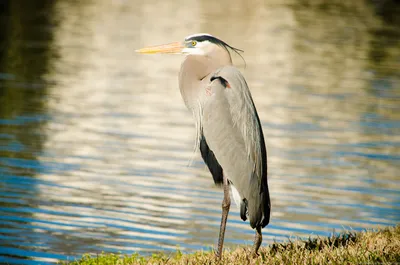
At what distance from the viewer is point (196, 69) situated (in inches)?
288

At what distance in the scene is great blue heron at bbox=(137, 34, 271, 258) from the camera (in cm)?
699

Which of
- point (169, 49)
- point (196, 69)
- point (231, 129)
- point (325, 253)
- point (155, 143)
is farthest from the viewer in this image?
point (155, 143)

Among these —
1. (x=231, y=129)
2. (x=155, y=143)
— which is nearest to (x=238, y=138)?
(x=231, y=129)

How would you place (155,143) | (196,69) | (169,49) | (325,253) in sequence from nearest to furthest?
Result: (325,253) → (196,69) → (169,49) → (155,143)

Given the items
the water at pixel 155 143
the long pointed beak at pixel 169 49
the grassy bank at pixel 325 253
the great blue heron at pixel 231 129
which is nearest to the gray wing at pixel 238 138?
the great blue heron at pixel 231 129

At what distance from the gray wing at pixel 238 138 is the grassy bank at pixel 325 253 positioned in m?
0.33

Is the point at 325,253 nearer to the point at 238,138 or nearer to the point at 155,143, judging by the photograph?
the point at 238,138

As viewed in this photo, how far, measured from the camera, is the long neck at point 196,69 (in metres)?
7.27

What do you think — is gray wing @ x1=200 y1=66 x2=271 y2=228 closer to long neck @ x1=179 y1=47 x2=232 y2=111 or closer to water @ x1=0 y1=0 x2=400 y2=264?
long neck @ x1=179 y1=47 x2=232 y2=111

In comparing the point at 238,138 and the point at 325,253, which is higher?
the point at 238,138

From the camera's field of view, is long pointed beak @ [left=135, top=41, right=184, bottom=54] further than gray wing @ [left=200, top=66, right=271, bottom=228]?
Yes

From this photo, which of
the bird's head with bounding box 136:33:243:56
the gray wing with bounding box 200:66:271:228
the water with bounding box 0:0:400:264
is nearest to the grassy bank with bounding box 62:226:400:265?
the gray wing with bounding box 200:66:271:228

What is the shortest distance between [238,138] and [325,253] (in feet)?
3.67

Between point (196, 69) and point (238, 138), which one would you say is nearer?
point (238, 138)
